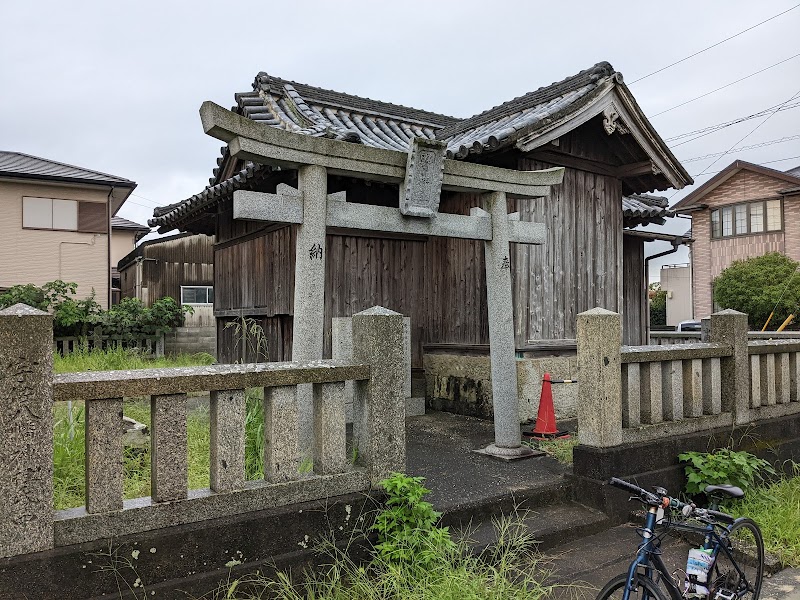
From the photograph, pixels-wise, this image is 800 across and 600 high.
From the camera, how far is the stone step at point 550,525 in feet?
14.4

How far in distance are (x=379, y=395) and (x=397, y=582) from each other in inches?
47.7

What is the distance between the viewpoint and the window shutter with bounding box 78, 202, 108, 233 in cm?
1977

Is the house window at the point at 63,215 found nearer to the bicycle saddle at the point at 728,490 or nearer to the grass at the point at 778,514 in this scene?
the grass at the point at 778,514

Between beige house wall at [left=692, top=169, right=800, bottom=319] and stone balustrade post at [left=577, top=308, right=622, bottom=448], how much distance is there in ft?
83.7

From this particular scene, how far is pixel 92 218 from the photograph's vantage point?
65.4ft

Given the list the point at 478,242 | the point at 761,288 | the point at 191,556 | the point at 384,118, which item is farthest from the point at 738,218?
the point at 191,556

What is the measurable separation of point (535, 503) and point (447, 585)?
1985 mm

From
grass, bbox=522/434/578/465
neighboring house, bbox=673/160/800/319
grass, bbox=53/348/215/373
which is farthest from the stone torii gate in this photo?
neighboring house, bbox=673/160/800/319

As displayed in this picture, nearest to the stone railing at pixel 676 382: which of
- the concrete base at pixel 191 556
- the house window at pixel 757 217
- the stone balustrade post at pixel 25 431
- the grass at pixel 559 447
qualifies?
the grass at pixel 559 447

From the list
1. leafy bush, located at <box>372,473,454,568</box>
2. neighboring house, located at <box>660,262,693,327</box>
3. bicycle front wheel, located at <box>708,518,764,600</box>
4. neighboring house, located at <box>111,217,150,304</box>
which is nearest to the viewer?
bicycle front wheel, located at <box>708,518,764,600</box>

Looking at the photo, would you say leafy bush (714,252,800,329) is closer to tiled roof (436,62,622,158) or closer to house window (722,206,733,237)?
house window (722,206,733,237)

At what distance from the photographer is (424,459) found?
604 centimetres

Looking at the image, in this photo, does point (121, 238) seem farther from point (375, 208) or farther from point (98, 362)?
point (375, 208)

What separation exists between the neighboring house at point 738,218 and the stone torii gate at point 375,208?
2452 cm
